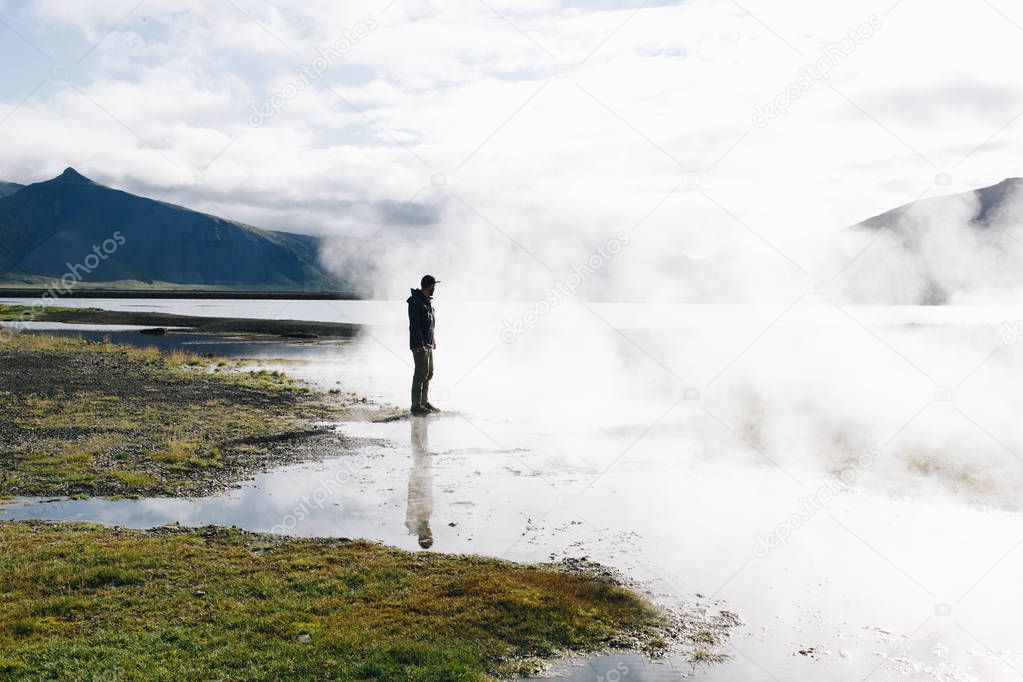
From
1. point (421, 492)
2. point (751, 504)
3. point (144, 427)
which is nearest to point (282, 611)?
point (421, 492)

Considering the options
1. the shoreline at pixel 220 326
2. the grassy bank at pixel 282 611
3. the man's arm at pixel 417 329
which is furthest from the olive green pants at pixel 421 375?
the shoreline at pixel 220 326

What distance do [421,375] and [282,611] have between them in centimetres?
1591

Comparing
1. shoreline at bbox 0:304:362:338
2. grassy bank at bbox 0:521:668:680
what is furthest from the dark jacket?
shoreline at bbox 0:304:362:338

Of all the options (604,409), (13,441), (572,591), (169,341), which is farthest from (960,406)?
(169,341)

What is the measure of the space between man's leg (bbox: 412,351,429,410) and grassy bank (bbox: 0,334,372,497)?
2797mm

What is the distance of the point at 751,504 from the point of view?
14930 millimetres

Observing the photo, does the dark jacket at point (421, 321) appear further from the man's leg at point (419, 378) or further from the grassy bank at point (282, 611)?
the grassy bank at point (282, 611)

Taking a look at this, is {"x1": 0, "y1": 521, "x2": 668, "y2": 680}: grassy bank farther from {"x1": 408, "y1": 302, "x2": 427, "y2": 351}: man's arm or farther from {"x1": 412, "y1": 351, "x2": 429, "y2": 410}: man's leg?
{"x1": 412, "y1": 351, "x2": 429, "y2": 410}: man's leg

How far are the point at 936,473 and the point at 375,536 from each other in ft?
45.0

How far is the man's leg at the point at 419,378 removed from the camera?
78.1ft

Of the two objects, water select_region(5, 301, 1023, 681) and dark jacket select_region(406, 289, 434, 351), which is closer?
water select_region(5, 301, 1023, 681)

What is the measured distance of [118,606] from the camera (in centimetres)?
892

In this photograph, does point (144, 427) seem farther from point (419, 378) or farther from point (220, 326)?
point (220, 326)

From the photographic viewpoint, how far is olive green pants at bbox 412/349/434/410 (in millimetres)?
23750
